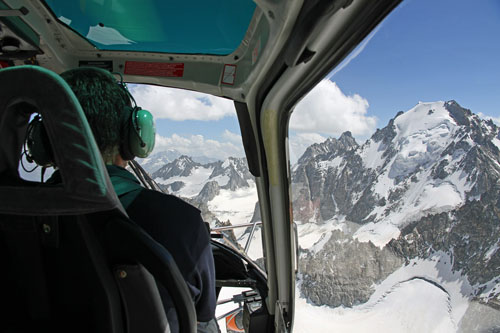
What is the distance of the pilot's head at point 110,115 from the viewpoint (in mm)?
848

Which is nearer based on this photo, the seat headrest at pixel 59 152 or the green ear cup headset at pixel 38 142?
the seat headrest at pixel 59 152

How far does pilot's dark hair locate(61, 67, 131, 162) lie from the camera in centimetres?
84

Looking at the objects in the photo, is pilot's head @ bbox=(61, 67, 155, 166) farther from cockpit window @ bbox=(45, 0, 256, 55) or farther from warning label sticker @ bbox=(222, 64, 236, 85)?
warning label sticker @ bbox=(222, 64, 236, 85)

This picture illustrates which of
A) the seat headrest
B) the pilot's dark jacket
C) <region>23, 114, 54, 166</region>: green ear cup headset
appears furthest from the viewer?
the pilot's dark jacket

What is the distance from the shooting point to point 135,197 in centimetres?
84

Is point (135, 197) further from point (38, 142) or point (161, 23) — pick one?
point (161, 23)

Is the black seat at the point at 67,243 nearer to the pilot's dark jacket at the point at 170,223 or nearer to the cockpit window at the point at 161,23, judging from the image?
the pilot's dark jacket at the point at 170,223

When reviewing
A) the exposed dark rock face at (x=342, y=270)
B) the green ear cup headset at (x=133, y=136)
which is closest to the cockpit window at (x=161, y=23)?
the green ear cup headset at (x=133, y=136)

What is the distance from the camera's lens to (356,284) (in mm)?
35188

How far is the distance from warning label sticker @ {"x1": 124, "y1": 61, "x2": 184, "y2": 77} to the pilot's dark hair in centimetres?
156

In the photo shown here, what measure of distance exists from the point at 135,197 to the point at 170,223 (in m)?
0.12

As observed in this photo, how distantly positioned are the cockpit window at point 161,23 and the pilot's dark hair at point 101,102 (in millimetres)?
994

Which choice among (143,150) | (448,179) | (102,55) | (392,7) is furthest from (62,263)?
(448,179)

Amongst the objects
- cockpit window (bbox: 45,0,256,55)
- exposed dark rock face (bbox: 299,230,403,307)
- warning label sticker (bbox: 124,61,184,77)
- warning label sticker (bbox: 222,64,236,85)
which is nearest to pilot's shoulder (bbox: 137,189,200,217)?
cockpit window (bbox: 45,0,256,55)
